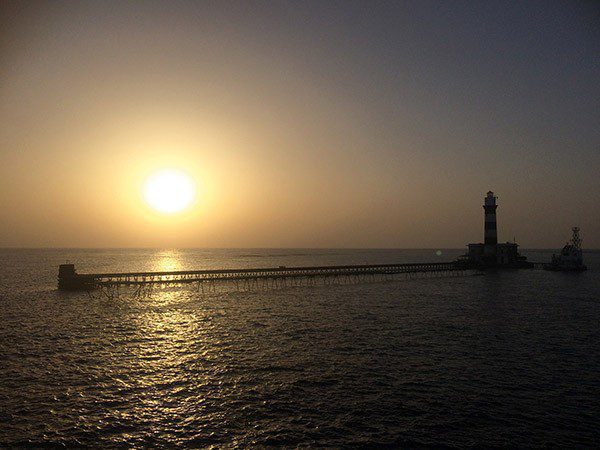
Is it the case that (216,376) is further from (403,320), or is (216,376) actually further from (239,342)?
(403,320)

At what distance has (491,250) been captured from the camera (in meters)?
111

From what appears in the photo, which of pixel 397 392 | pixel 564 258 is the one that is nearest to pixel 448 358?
pixel 397 392

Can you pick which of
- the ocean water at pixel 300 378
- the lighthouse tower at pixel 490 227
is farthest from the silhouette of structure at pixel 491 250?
the ocean water at pixel 300 378

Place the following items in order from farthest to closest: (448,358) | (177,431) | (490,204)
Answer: (490,204)
(448,358)
(177,431)

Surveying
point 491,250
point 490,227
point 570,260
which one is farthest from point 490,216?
point 570,260

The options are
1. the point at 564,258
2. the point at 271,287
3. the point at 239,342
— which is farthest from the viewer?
the point at 564,258

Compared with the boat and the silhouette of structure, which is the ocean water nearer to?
the silhouette of structure

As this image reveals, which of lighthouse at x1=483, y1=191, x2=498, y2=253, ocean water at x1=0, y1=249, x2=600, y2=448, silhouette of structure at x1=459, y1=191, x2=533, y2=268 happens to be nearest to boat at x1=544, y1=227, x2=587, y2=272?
silhouette of structure at x1=459, y1=191, x2=533, y2=268

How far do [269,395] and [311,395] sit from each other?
85.0 inches

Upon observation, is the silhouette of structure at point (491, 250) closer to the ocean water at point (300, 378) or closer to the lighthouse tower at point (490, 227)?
the lighthouse tower at point (490, 227)

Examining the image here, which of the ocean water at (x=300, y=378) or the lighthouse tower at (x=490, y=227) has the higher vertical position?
the lighthouse tower at (x=490, y=227)

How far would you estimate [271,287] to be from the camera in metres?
75.4

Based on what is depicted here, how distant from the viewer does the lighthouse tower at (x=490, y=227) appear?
4151 inches

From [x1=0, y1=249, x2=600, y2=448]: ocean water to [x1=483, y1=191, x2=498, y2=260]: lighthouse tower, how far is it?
213 ft
